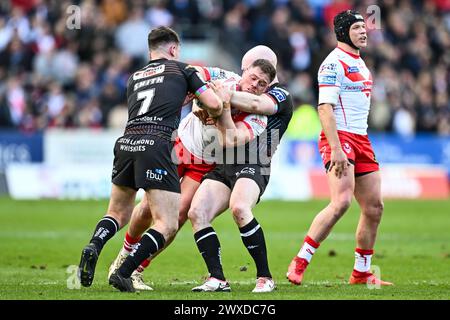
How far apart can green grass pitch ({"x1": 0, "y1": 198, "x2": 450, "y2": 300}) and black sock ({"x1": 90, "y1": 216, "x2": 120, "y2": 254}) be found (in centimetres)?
47

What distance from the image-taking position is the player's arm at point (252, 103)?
10.1m

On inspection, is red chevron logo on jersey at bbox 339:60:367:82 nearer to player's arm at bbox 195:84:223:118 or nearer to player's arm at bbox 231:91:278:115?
player's arm at bbox 231:91:278:115

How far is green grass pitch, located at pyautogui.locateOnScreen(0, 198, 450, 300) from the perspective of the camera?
32.6 ft

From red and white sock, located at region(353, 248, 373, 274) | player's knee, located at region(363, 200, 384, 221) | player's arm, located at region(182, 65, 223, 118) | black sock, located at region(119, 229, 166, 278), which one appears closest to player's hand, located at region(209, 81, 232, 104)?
player's arm, located at region(182, 65, 223, 118)

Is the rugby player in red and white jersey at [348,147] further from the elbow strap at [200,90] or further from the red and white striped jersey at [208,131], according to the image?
the elbow strap at [200,90]

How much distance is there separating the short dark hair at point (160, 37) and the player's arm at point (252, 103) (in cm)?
84

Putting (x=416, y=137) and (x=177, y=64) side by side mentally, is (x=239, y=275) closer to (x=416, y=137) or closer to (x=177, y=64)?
(x=177, y=64)

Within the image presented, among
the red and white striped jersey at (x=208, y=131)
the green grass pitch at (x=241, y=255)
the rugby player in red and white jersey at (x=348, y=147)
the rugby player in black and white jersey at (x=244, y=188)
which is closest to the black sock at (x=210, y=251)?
the rugby player in black and white jersey at (x=244, y=188)

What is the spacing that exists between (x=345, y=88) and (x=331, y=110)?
370mm

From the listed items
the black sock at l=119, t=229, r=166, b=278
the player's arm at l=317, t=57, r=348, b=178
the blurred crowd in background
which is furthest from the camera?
the blurred crowd in background

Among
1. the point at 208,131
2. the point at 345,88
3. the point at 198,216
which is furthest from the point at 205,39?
the point at 198,216

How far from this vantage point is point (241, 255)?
14305 mm

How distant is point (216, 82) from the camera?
10.2 metres
